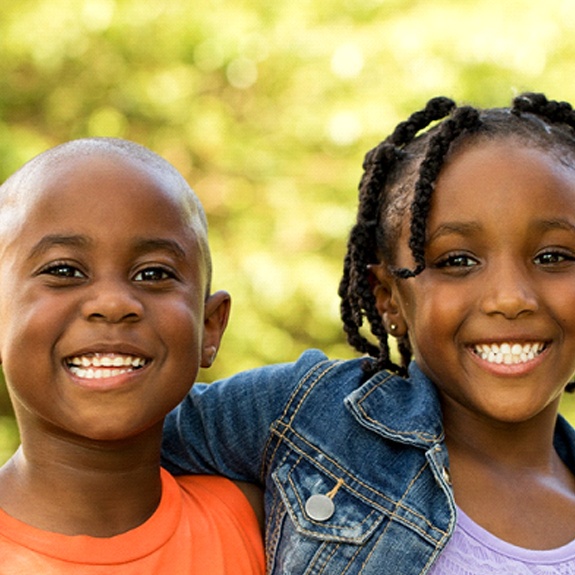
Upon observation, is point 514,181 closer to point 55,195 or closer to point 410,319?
point 410,319

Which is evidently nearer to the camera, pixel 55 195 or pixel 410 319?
pixel 55 195

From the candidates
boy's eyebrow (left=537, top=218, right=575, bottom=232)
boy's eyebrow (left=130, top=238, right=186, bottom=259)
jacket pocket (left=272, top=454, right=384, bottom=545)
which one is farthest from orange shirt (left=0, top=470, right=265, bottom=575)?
boy's eyebrow (left=537, top=218, right=575, bottom=232)

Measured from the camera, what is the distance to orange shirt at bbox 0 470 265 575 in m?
2.06

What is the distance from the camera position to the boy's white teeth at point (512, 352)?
2.33m

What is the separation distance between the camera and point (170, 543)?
220 cm

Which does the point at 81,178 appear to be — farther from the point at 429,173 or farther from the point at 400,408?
the point at 400,408

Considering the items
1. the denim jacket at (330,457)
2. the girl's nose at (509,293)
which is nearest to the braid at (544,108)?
the girl's nose at (509,293)

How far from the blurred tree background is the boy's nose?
8.64 ft

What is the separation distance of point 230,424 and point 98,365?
43cm

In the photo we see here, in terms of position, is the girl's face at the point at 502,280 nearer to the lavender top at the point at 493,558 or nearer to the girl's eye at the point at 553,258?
the girl's eye at the point at 553,258

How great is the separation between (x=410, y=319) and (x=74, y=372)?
0.82m

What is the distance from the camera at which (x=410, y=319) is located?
250 cm

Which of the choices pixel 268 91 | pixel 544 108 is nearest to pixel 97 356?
pixel 544 108

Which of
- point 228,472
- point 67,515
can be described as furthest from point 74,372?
point 228,472
